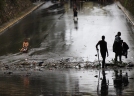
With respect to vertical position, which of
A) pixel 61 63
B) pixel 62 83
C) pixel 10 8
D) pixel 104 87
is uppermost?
pixel 10 8

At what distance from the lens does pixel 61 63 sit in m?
A: 21.2

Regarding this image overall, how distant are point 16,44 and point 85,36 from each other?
6438 millimetres

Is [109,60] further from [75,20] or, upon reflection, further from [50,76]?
[75,20]

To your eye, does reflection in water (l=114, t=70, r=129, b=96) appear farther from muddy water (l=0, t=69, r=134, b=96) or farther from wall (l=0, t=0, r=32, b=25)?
wall (l=0, t=0, r=32, b=25)

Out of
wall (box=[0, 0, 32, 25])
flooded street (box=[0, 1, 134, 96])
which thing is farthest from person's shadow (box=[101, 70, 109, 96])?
wall (box=[0, 0, 32, 25])

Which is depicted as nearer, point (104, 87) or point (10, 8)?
point (104, 87)

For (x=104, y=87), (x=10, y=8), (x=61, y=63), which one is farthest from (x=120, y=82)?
(x=10, y=8)

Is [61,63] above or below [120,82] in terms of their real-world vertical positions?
above

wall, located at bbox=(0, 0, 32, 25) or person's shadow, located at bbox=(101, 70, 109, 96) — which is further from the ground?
wall, located at bbox=(0, 0, 32, 25)

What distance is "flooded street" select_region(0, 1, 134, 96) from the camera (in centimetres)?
1414

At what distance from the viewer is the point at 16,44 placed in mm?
29281

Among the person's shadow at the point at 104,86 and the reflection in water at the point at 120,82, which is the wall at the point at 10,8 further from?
the person's shadow at the point at 104,86

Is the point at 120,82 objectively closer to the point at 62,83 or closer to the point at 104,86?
the point at 104,86

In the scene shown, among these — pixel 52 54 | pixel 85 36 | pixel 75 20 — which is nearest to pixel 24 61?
pixel 52 54
